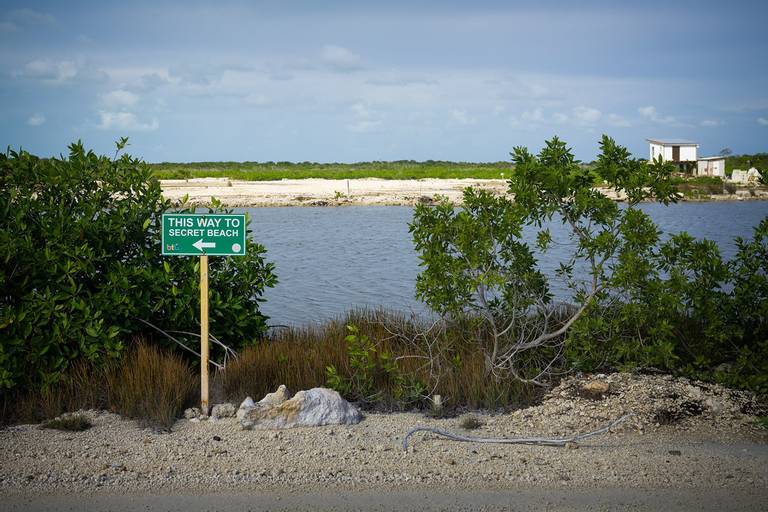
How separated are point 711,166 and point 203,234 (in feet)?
218

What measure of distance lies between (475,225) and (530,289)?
3.53ft

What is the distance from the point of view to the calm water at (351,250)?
18062 mm

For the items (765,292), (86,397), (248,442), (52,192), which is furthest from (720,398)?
(52,192)

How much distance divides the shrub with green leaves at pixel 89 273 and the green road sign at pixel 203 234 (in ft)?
3.57

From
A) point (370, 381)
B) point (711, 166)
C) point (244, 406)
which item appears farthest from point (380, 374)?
point (711, 166)

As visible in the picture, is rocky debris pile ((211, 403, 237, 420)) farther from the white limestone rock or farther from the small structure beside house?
the small structure beside house

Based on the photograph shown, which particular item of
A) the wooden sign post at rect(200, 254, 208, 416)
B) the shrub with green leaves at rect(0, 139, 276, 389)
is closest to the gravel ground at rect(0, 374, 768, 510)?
the wooden sign post at rect(200, 254, 208, 416)

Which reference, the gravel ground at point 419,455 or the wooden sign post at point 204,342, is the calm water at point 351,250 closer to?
the wooden sign post at point 204,342

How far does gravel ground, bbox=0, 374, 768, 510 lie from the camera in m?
6.32

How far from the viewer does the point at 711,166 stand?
68188 millimetres

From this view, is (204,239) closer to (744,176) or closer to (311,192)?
(311,192)

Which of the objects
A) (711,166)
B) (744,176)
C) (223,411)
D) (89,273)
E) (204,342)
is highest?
(711,166)

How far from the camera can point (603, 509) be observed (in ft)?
19.2

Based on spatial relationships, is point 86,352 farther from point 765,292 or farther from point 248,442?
point 765,292
